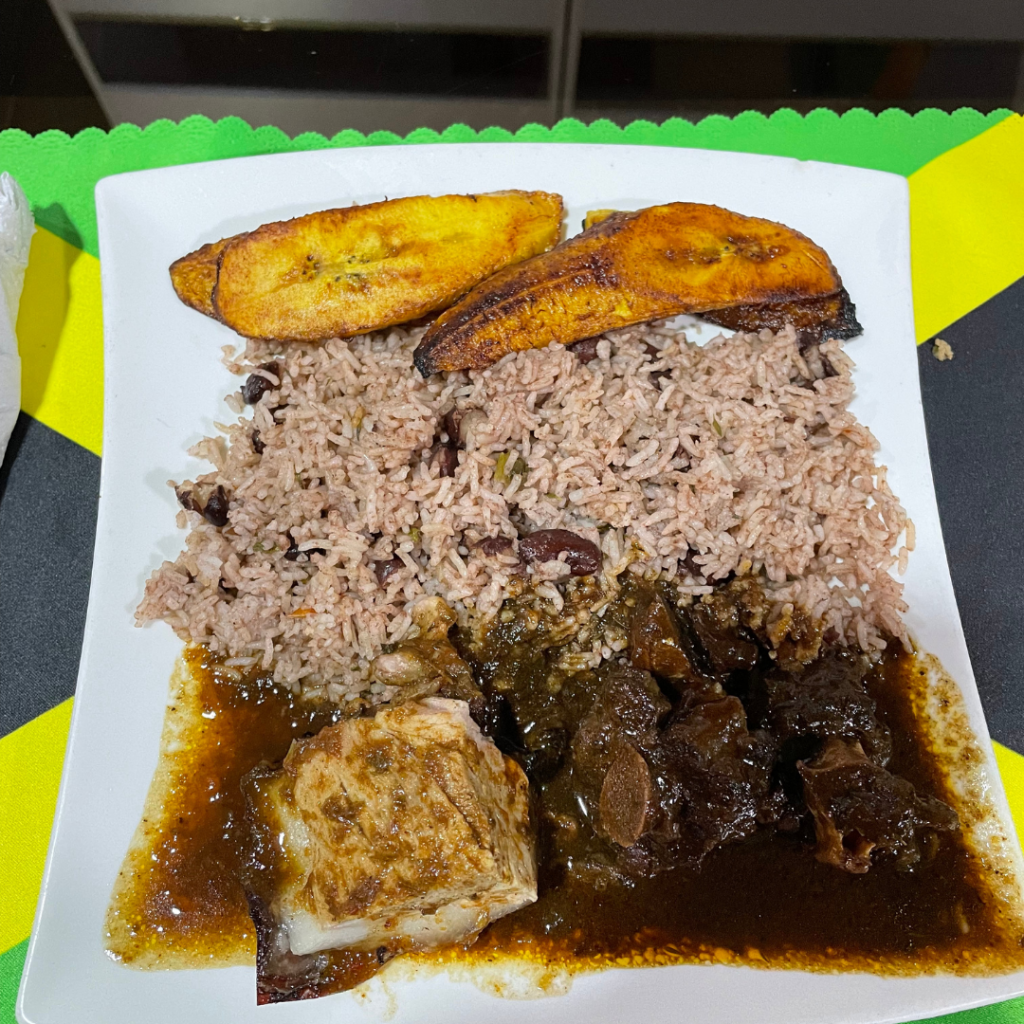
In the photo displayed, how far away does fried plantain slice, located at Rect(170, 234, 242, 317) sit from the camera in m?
3.43

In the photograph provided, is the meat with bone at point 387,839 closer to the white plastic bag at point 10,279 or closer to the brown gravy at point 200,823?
the brown gravy at point 200,823

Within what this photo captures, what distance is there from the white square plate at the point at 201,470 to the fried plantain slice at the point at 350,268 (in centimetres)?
37

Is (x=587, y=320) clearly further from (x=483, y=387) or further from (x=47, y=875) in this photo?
(x=47, y=875)

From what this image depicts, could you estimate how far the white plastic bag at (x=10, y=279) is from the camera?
3.65 metres

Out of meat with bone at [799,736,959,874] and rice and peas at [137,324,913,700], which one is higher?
rice and peas at [137,324,913,700]

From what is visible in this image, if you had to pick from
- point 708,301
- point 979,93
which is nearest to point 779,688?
point 708,301

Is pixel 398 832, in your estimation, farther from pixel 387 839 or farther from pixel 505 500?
pixel 505 500

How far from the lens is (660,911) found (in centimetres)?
311

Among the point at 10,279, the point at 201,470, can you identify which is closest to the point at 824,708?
the point at 201,470

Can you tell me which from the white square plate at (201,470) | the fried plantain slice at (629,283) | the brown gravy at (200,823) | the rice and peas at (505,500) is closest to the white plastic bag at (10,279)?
the white square plate at (201,470)

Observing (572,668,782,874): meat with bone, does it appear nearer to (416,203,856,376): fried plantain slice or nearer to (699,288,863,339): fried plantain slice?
(416,203,856,376): fried plantain slice

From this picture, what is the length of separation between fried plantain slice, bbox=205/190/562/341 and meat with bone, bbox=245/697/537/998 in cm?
175

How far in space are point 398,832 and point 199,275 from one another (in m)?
2.61

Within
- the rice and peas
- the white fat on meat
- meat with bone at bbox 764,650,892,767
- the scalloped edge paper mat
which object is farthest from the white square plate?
the scalloped edge paper mat
